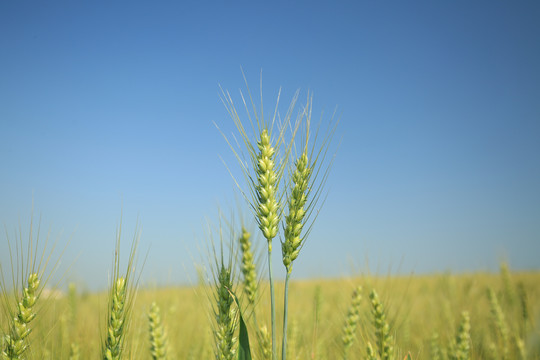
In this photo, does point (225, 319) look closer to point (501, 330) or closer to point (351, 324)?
point (351, 324)

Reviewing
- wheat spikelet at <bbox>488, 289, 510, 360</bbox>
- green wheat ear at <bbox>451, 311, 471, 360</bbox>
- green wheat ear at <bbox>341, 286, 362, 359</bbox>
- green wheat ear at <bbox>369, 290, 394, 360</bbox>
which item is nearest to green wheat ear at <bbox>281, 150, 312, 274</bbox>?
green wheat ear at <bbox>369, 290, 394, 360</bbox>

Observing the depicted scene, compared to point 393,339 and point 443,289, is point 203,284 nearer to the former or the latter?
point 393,339

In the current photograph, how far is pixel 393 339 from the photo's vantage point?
100 inches

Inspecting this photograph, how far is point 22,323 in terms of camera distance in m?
2.23

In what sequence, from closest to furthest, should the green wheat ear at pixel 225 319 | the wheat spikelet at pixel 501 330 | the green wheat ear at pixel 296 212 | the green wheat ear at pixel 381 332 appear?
1. the green wheat ear at pixel 296 212
2. the green wheat ear at pixel 225 319
3. the green wheat ear at pixel 381 332
4. the wheat spikelet at pixel 501 330

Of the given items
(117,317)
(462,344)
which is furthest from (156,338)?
(462,344)

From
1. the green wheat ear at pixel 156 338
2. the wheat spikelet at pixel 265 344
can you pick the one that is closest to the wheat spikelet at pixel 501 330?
the wheat spikelet at pixel 265 344

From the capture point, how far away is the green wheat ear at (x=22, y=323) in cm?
214

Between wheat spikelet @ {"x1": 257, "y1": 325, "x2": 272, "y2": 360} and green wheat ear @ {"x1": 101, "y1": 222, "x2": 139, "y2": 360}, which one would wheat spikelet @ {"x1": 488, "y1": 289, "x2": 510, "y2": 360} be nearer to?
wheat spikelet @ {"x1": 257, "y1": 325, "x2": 272, "y2": 360}

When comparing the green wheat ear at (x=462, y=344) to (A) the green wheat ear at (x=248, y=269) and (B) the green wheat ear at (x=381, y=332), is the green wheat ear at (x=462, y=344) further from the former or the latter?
(A) the green wheat ear at (x=248, y=269)

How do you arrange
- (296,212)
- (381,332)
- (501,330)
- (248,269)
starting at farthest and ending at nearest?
(501,330)
(381,332)
(248,269)
(296,212)

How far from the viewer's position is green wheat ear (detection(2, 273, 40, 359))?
2.14 m

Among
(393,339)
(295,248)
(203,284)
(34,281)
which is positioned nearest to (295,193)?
(295,248)

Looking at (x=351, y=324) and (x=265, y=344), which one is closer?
(x=265, y=344)
